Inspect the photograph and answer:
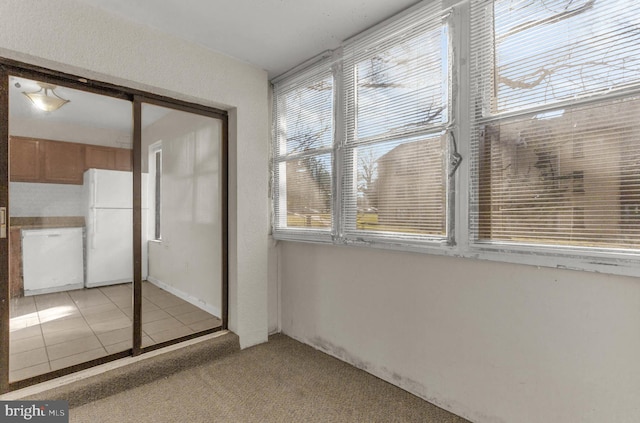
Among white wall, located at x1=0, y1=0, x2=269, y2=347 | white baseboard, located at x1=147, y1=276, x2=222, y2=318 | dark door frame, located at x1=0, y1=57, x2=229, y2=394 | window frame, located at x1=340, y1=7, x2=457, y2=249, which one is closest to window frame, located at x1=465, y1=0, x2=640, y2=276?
window frame, located at x1=340, y1=7, x2=457, y2=249

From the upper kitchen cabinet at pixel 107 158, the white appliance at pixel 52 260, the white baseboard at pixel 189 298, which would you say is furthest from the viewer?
the white baseboard at pixel 189 298

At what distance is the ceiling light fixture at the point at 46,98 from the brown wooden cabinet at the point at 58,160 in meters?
0.24

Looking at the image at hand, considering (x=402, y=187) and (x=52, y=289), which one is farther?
(x=52, y=289)

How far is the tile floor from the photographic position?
1923 millimetres

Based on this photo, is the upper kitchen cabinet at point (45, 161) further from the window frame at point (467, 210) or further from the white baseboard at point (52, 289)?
the window frame at point (467, 210)

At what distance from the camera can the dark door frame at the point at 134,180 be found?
5.76ft

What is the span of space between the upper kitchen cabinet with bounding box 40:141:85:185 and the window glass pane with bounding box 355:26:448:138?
2211 mm

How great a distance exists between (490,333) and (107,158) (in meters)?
3.01

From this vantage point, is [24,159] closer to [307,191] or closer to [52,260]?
[52,260]

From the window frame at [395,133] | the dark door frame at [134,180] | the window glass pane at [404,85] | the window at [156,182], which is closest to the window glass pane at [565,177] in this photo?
the window frame at [395,133]

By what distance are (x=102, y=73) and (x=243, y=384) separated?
2348mm

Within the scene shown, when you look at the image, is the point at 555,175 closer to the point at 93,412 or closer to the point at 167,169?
the point at 93,412

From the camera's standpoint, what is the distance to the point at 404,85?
192cm

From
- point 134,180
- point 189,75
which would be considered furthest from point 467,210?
point 134,180
